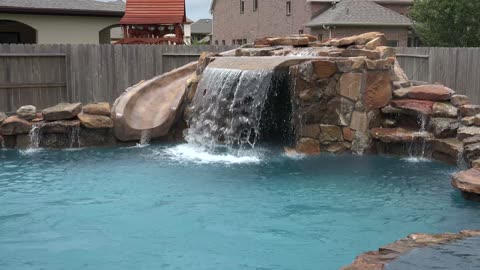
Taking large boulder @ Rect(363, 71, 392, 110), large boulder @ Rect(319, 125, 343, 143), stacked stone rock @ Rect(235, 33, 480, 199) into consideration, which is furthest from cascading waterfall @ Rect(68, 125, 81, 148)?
large boulder @ Rect(363, 71, 392, 110)

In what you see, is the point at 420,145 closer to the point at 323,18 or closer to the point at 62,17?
the point at 62,17

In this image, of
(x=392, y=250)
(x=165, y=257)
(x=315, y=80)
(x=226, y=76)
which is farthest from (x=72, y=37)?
(x=392, y=250)

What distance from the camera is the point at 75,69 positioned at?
46.4 feet

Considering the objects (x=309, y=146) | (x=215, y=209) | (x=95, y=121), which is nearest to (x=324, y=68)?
(x=309, y=146)

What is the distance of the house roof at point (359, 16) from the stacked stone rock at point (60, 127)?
16685 mm

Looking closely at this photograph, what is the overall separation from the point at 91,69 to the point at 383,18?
1728 cm

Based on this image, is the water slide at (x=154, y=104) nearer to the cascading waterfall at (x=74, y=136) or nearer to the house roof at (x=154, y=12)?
the cascading waterfall at (x=74, y=136)

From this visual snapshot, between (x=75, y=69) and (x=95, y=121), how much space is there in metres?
3.29

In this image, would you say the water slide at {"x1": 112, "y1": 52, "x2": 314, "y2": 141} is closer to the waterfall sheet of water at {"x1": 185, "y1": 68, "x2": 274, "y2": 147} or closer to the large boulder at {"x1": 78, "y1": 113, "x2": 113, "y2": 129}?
the large boulder at {"x1": 78, "y1": 113, "x2": 113, "y2": 129}

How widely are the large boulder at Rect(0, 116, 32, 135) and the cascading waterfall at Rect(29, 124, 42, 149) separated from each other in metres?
0.09

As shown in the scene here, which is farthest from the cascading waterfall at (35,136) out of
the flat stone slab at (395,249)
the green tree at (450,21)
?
the green tree at (450,21)

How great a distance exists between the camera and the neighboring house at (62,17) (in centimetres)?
1642

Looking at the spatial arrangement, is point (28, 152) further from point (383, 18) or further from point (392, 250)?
point (383, 18)

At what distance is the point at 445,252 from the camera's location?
4000mm
